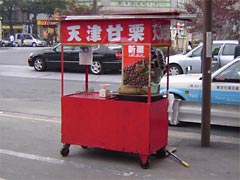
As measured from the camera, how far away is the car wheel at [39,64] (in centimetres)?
2078

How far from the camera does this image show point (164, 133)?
258 inches

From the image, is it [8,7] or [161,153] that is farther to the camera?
[8,7]

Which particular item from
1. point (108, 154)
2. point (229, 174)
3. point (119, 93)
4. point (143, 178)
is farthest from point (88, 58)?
point (229, 174)

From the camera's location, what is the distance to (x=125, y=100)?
623 cm

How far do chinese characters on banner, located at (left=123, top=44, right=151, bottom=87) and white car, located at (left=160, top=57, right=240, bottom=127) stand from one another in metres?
2.15

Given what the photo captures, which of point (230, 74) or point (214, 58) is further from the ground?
point (214, 58)

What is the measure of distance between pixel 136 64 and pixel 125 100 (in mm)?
547

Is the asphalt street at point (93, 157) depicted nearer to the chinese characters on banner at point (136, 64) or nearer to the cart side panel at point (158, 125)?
the cart side panel at point (158, 125)

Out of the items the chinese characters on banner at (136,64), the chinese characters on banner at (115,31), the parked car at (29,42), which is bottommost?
the chinese characters on banner at (136,64)

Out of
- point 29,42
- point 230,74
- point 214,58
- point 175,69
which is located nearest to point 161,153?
point 230,74

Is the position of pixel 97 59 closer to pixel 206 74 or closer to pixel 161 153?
pixel 206 74

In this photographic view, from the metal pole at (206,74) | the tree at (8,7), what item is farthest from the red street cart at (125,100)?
the tree at (8,7)

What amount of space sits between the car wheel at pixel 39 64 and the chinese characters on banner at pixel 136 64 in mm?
14957

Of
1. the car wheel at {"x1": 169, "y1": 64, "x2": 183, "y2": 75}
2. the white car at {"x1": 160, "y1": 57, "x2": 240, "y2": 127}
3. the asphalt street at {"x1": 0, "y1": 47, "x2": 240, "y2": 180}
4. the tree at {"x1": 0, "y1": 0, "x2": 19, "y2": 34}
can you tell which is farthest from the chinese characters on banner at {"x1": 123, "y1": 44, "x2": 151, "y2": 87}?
the tree at {"x1": 0, "y1": 0, "x2": 19, "y2": 34}
